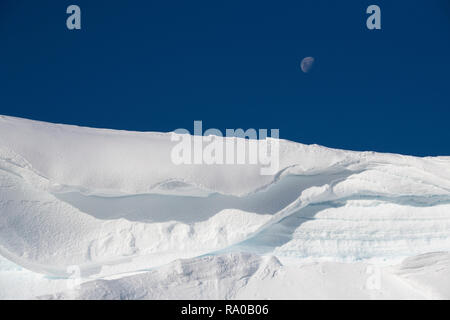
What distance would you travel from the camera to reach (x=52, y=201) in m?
5.93

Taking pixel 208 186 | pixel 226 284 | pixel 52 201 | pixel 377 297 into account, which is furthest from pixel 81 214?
pixel 377 297

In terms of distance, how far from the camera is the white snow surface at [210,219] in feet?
16.9

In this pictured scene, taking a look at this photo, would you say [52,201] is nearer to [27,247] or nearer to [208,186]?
[27,247]

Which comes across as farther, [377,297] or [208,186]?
[208,186]

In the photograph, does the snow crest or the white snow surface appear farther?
the snow crest

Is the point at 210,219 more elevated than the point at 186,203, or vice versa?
the point at 186,203

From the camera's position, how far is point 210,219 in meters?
6.07

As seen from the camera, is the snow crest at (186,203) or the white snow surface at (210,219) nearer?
the white snow surface at (210,219)

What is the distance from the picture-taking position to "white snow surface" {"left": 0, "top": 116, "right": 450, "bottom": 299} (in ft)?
16.9

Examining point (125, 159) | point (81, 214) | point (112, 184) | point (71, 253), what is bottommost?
point (71, 253)
